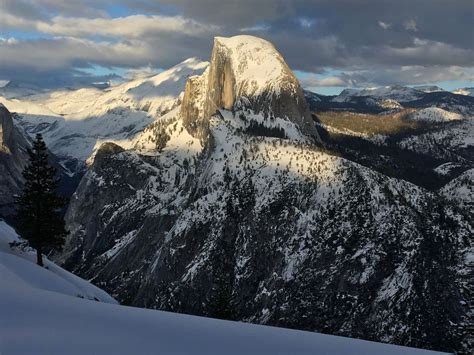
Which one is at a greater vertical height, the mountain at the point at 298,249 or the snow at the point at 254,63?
the snow at the point at 254,63

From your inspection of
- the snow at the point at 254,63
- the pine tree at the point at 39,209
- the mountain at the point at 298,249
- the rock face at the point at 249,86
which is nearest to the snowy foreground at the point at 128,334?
the pine tree at the point at 39,209

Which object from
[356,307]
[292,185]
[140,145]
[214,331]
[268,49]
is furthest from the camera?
[140,145]

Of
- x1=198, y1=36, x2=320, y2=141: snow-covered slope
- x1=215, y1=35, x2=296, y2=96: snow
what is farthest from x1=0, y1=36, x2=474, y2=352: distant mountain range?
x1=215, y1=35, x2=296, y2=96: snow

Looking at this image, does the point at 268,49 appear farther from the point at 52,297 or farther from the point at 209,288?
the point at 52,297

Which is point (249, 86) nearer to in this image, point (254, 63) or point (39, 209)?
point (254, 63)

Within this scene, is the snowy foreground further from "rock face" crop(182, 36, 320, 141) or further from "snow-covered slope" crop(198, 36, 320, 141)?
"rock face" crop(182, 36, 320, 141)

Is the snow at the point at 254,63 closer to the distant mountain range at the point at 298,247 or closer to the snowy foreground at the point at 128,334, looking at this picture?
the distant mountain range at the point at 298,247

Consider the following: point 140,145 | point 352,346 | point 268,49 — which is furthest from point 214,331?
point 140,145
